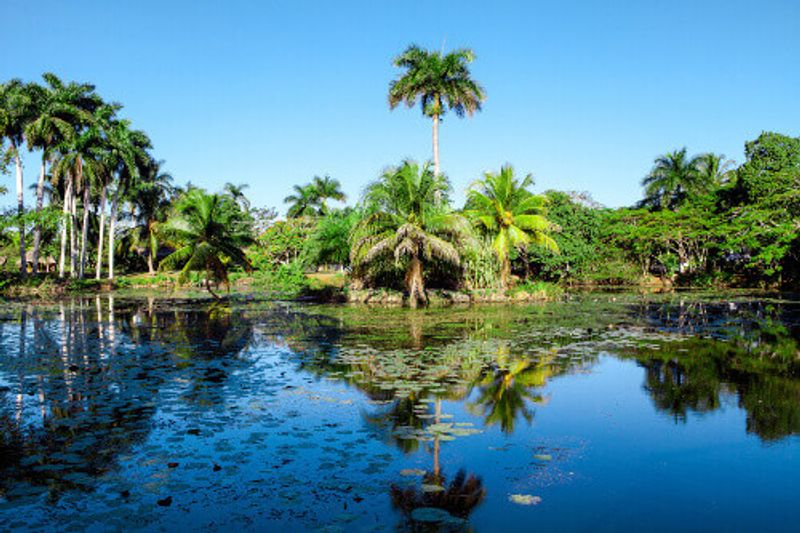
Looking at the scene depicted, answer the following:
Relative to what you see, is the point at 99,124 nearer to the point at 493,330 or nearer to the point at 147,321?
the point at 147,321

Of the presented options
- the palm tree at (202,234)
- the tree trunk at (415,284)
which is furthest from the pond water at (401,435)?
the palm tree at (202,234)

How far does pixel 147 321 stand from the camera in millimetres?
19203

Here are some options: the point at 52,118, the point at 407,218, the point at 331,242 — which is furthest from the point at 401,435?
the point at 52,118

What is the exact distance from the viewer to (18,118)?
37188 mm

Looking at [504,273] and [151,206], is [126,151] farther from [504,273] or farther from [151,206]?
[504,273]

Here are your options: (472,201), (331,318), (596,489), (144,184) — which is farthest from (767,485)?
(144,184)

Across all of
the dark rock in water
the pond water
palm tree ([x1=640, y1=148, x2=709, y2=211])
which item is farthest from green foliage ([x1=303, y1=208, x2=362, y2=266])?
Answer: palm tree ([x1=640, y1=148, x2=709, y2=211])

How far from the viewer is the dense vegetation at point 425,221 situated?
2555cm

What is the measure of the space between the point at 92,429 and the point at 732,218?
4138cm

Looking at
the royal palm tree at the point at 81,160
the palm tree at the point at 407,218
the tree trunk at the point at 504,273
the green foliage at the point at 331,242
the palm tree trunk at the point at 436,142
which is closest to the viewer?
the palm tree at the point at 407,218

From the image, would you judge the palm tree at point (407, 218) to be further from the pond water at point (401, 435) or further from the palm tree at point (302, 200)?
the palm tree at point (302, 200)

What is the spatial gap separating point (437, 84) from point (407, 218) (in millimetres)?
14553

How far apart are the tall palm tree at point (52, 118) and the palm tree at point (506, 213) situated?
26.8 meters

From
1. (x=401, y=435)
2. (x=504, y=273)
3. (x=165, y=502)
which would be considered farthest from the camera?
(x=504, y=273)
